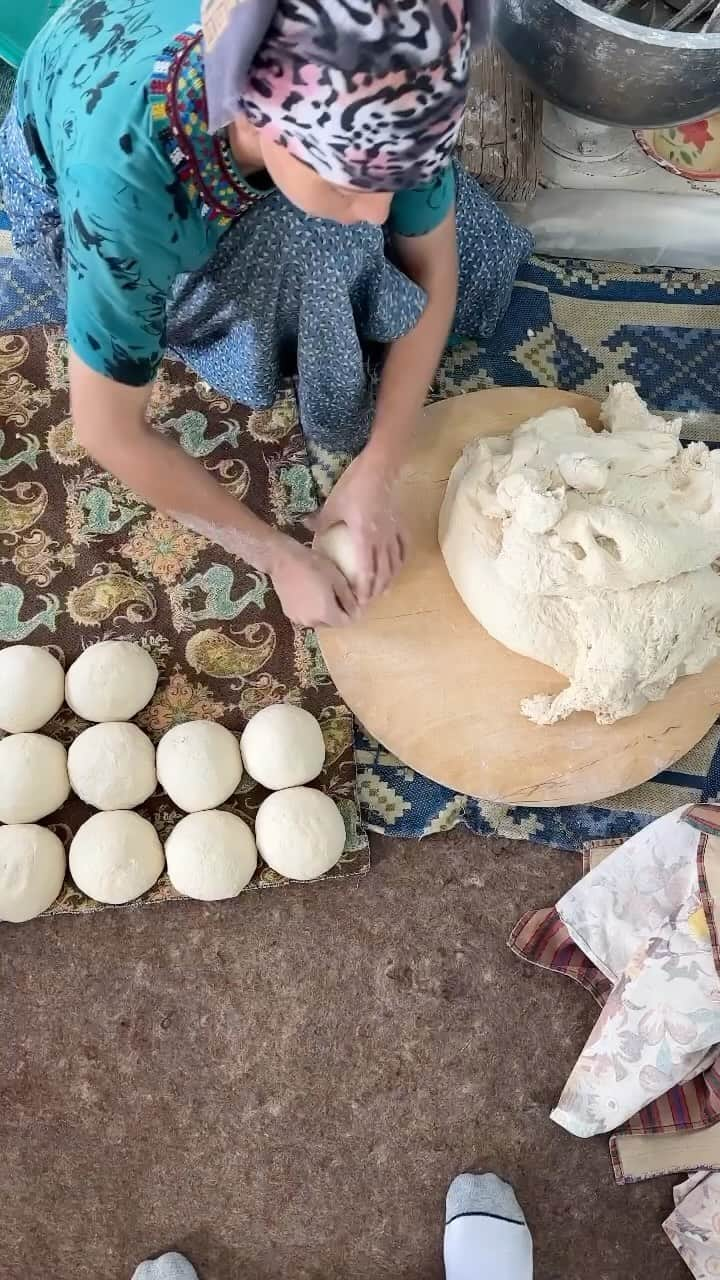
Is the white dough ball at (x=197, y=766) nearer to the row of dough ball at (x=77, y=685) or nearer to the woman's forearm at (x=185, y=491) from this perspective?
the row of dough ball at (x=77, y=685)

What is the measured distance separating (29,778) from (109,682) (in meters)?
0.20

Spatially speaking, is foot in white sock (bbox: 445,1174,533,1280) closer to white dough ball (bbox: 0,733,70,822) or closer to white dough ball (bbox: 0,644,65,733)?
white dough ball (bbox: 0,733,70,822)

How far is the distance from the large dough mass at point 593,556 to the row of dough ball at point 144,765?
1.27 ft

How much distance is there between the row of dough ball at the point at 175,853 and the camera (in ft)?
4.73

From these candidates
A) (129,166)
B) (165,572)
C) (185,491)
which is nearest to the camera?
(129,166)

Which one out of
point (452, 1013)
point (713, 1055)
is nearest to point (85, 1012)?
point (452, 1013)

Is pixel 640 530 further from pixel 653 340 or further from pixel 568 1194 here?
pixel 568 1194

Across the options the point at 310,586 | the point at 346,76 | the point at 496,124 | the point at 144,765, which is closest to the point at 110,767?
the point at 144,765

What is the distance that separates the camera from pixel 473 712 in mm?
1470

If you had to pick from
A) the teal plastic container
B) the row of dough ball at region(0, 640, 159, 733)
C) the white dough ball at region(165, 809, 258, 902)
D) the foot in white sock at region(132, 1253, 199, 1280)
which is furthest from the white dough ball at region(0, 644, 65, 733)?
the teal plastic container

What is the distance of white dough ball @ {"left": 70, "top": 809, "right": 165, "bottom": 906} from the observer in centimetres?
144

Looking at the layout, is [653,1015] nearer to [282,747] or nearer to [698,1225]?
[698,1225]

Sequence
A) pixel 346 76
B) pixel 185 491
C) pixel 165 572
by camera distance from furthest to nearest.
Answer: pixel 165 572 < pixel 185 491 < pixel 346 76

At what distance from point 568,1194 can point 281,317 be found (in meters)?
1.47
